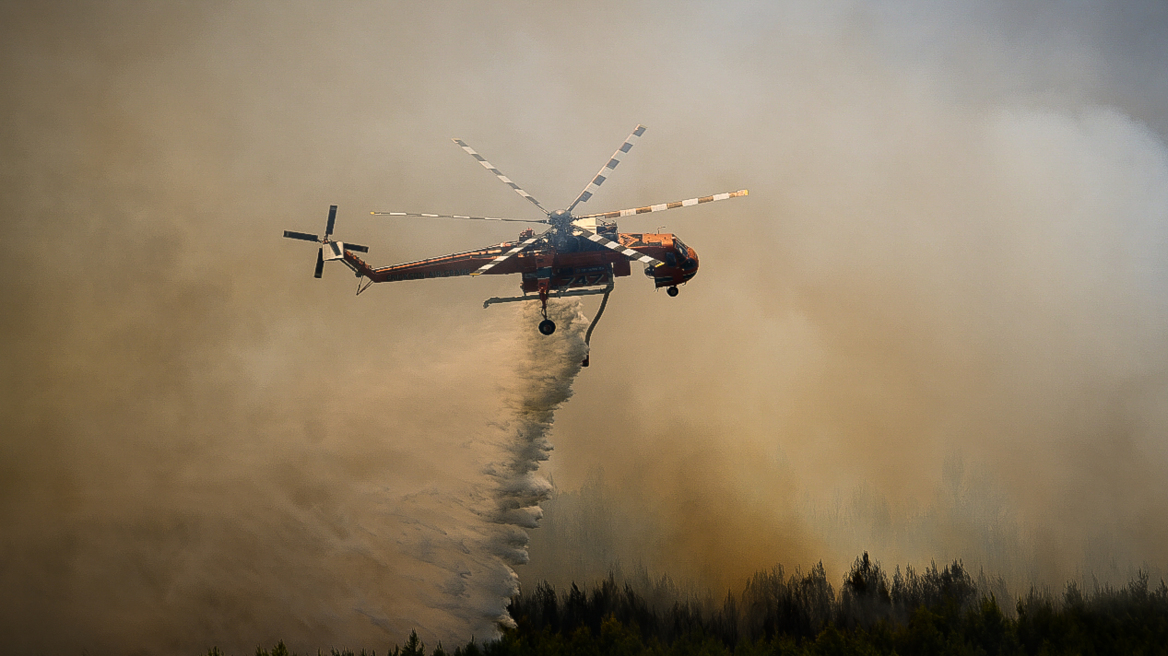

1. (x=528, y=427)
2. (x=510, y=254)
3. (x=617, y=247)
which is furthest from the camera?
(x=528, y=427)

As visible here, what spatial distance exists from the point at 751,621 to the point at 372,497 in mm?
25387

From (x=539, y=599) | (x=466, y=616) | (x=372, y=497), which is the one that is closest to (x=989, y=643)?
(x=539, y=599)

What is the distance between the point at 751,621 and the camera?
46.1 m

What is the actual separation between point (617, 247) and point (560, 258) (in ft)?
7.32

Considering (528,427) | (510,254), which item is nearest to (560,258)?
(510,254)

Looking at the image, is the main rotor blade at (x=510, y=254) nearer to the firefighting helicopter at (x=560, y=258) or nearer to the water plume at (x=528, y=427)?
the firefighting helicopter at (x=560, y=258)

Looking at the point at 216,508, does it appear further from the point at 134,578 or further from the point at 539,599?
the point at 539,599

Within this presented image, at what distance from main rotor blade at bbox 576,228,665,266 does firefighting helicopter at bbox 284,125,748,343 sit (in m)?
0.05

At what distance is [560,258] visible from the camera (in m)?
27.6

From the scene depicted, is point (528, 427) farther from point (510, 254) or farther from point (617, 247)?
point (617, 247)

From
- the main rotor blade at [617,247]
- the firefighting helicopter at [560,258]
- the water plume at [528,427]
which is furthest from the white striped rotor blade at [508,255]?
the water plume at [528,427]

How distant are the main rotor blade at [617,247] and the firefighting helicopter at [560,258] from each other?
0.05 meters

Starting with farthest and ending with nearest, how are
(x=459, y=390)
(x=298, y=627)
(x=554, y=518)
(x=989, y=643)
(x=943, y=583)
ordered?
(x=554, y=518), (x=943, y=583), (x=989, y=643), (x=459, y=390), (x=298, y=627)

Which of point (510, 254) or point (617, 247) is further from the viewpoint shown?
point (510, 254)
